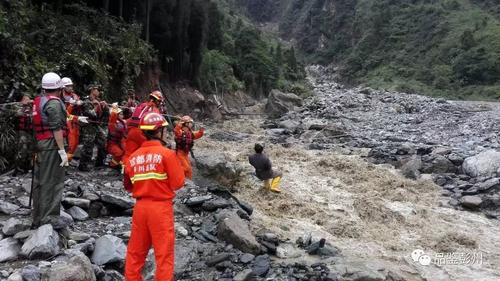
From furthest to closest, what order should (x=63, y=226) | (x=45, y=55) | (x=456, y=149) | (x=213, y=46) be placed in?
1. (x=213, y=46)
2. (x=456, y=149)
3. (x=45, y=55)
4. (x=63, y=226)

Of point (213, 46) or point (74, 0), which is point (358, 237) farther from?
point (213, 46)

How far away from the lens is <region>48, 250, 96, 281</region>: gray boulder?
15.9ft

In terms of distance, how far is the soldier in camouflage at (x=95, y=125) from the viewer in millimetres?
9594

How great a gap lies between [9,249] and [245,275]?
106 inches

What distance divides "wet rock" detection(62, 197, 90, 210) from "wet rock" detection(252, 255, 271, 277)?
8.47 ft

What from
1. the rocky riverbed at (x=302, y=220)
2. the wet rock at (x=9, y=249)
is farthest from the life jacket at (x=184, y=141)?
the wet rock at (x=9, y=249)

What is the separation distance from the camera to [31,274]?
16.2ft

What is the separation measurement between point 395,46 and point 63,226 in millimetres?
77241

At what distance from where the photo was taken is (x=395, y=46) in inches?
3049

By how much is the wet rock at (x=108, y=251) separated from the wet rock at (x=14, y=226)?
2.88 ft

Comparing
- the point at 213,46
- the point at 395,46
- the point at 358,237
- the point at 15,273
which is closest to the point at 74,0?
the point at 358,237

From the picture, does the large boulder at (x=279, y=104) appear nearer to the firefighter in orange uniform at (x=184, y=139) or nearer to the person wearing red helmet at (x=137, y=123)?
the firefighter in orange uniform at (x=184, y=139)

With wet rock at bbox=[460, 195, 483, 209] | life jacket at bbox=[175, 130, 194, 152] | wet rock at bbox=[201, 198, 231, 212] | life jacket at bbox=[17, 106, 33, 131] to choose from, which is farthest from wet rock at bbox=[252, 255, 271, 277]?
wet rock at bbox=[460, 195, 483, 209]

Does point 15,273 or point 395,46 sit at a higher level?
point 395,46
